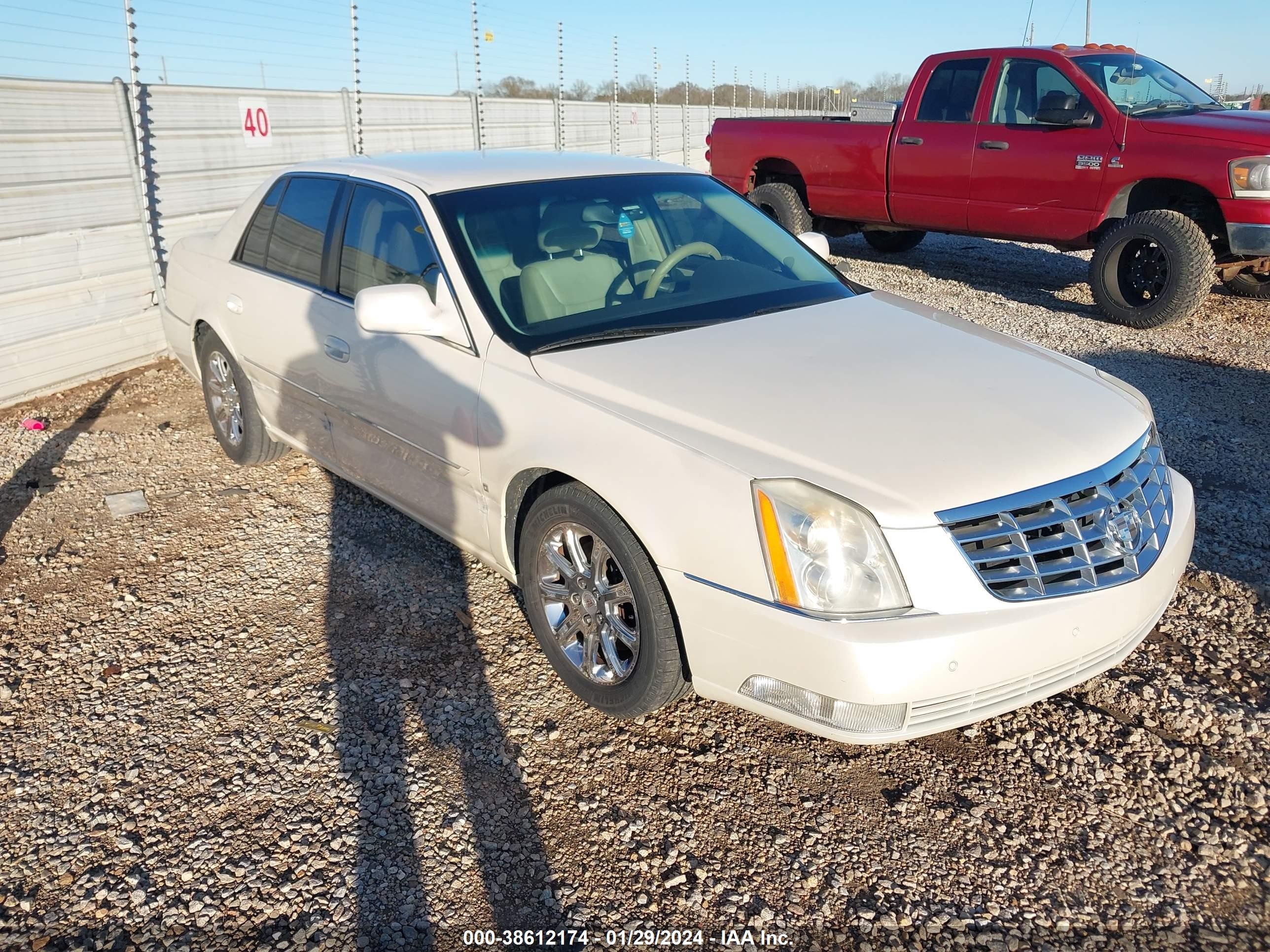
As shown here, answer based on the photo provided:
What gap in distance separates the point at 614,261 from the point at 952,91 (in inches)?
255

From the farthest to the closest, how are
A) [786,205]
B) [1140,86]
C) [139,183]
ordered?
1. [786,205]
2. [1140,86]
3. [139,183]

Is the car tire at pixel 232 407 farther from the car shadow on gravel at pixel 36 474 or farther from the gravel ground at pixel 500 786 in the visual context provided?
the car shadow on gravel at pixel 36 474

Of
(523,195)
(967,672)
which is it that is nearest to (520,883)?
(967,672)

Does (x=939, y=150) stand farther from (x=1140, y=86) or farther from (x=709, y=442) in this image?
(x=709, y=442)

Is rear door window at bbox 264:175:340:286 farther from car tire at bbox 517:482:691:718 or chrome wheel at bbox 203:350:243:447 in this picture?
car tire at bbox 517:482:691:718

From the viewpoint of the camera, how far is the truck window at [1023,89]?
8.15m

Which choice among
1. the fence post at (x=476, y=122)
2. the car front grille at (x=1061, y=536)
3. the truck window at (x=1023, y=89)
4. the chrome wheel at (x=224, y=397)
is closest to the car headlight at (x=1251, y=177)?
the truck window at (x=1023, y=89)

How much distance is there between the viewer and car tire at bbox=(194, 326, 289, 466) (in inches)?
195

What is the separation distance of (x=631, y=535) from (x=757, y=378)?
2.14 feet

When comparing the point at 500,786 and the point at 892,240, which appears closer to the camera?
the point at 500,786

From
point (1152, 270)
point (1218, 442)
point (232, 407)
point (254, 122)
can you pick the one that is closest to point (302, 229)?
point (232, 407)

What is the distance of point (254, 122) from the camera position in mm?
8680

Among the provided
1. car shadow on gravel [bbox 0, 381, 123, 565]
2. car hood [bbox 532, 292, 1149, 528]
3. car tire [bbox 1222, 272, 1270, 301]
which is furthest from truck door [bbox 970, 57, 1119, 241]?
car shadow on gravel [bbox 0, 381, 123, 565]

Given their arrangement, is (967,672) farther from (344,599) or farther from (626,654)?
(344,599)
